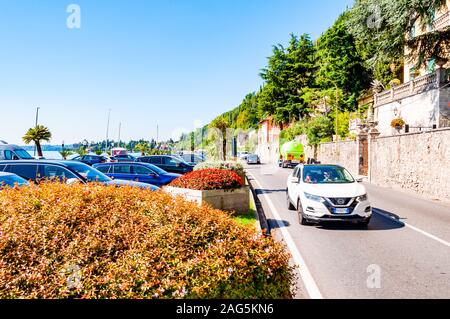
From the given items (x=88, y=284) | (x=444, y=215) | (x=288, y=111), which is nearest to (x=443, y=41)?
(x=444, y=215)

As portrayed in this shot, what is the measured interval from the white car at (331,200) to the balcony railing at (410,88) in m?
20.2

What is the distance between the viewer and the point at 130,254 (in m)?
3.11

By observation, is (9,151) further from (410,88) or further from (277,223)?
(410,88)

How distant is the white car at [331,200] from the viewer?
880cm

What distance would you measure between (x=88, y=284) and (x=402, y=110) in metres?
31.8

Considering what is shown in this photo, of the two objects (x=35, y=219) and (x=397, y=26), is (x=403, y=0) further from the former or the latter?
(x=35, y=219)

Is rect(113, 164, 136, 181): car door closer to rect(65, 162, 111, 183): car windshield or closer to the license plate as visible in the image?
rect(65, 162, 111, 183): car windshield

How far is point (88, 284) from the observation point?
271 centimetres

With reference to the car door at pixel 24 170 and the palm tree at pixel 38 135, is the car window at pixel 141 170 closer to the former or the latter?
the car door at pixel 24 170

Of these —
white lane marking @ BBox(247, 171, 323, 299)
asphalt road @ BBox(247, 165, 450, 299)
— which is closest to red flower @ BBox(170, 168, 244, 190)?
asphalt road @ BBox(247, 165, 450, 299)

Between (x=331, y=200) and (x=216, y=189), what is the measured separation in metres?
3.11

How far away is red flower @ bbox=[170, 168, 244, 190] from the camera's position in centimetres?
979

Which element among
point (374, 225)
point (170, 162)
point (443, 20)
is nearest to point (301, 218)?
point (374, 225)

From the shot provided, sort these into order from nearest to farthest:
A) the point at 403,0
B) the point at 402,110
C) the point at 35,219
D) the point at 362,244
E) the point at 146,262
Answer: the point at 146,262
the point at 35,219
the point at 362,244
the point at 403,0
the point at 402,110
